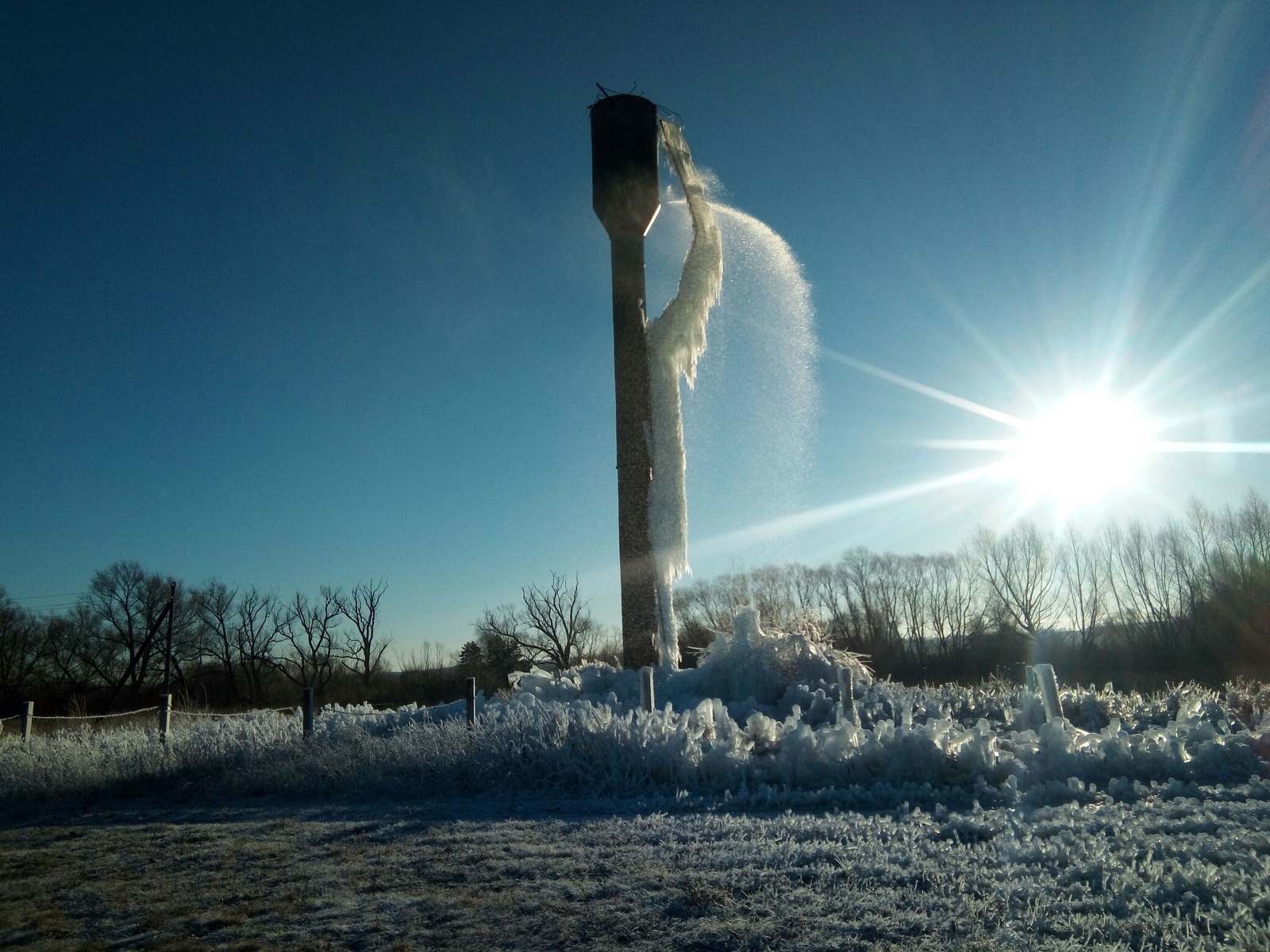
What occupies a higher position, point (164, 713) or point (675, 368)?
point (675, 368)

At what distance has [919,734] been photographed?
19.9 ft

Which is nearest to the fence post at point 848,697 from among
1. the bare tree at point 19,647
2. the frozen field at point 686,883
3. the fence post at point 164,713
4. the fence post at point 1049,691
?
the fence post at point 1049,691

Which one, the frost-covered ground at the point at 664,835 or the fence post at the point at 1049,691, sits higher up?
the fence post at the point at 1049,691

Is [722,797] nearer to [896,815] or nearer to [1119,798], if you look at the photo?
[896,815]

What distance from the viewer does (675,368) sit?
14.8 meters

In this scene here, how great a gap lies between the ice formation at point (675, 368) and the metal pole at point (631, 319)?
171 mm

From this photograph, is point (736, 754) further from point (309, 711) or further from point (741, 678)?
point (309, 711)

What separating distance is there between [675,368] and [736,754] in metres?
9.48

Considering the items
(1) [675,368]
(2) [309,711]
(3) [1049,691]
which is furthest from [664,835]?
(1) [675,368]

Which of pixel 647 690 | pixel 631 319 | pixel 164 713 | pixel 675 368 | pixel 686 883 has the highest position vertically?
pixel 631 319

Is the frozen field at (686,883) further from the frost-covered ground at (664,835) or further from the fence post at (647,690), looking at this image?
the fence post at (647,690)

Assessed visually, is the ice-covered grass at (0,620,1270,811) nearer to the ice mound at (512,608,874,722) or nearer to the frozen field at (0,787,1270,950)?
the ice mound at (512,608,874,722)

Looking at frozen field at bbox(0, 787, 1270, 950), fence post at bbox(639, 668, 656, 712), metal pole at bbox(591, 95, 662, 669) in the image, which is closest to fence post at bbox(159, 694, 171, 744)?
metal pole at bbox(591, 95, 662, 669)

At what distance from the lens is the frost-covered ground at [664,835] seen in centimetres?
267
